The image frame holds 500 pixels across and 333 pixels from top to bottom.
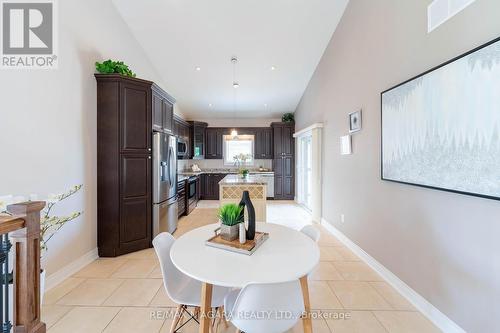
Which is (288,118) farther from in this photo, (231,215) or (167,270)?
(167,270)

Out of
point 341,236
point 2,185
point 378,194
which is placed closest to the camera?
point 2,185

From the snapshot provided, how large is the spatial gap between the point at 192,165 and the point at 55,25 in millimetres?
5497

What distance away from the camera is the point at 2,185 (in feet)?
6.49

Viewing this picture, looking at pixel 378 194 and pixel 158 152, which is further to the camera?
pixel 158 152

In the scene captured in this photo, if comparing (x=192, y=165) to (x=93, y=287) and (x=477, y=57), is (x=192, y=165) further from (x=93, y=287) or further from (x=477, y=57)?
(x=477, y=57)

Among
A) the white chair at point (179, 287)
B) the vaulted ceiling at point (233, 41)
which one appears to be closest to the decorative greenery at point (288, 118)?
the vaulted ceiling at point (233, 41)

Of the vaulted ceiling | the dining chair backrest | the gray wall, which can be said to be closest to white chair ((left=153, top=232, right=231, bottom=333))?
the dining chair backrest

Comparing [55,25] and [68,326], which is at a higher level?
[55,25]

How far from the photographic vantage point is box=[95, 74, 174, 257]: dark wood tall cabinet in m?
3.10

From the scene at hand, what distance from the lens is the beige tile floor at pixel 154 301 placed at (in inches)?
73.6

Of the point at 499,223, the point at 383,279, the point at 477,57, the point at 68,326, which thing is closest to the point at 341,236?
the point at 383,279

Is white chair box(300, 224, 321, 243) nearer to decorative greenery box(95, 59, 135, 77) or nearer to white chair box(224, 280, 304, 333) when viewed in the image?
white chair box(224, 280, 304, 333)

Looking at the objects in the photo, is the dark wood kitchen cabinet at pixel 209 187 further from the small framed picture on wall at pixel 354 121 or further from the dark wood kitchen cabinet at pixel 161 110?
the small framed picture on wall at pixel 354 121

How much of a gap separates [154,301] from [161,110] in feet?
9.11
